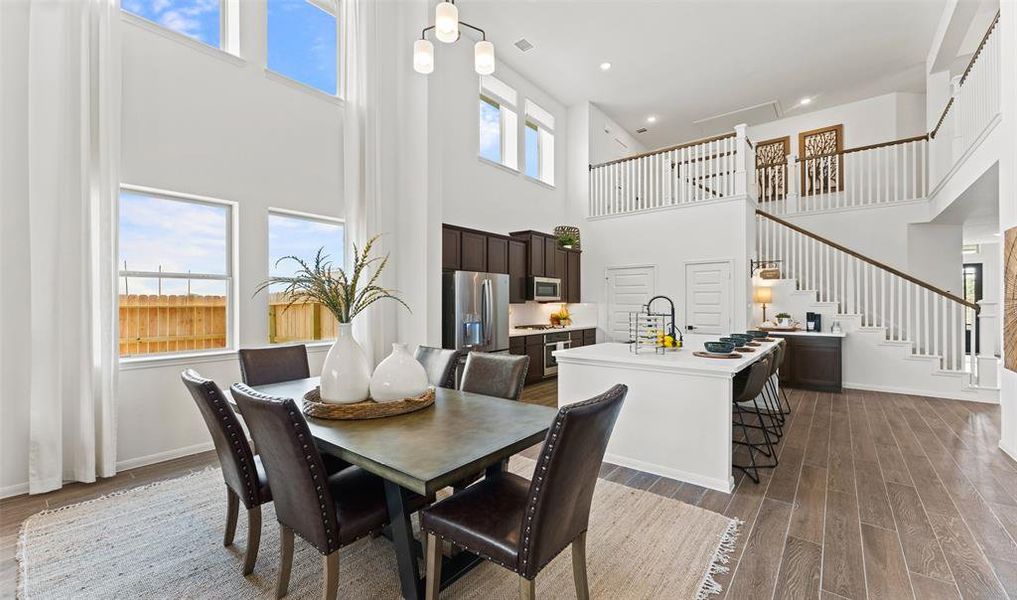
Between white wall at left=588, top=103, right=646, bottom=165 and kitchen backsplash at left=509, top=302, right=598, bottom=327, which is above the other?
white wall at left=588, top=103, right=646, bottom=165

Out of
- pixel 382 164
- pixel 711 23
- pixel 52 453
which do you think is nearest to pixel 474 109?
pixel 382 164

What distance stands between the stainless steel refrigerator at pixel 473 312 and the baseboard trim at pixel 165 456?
2.49 metres

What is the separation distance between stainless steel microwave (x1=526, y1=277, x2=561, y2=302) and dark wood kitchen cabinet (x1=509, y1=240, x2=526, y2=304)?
9 centimetres

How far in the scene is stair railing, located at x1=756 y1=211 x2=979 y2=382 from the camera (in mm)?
5445

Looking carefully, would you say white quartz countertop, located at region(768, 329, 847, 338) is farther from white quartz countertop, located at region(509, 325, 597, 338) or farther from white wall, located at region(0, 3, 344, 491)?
white wall, located at region(0, 3, 344, 491)

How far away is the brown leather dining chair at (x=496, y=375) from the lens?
102 inches

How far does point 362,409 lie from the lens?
1964mm

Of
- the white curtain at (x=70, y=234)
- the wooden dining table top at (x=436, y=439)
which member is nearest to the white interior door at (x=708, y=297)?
the wooden dining table top at (x=436, y=439)

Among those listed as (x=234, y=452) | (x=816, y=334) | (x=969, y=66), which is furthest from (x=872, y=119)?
(x=234, y=452)

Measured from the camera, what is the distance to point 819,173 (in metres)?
8.04

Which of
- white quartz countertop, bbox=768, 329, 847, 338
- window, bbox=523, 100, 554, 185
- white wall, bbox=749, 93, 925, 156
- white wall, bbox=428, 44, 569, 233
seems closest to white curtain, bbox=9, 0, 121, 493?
white wall, bbox=428, 44, 569, 233

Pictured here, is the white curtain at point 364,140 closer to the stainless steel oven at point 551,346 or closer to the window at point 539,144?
the stainless steel oven at point 551,346

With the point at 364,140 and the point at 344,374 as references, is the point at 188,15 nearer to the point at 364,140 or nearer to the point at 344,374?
the point at 364,140

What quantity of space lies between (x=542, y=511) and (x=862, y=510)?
94.6 inches
